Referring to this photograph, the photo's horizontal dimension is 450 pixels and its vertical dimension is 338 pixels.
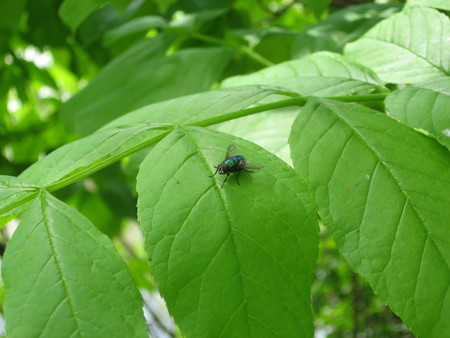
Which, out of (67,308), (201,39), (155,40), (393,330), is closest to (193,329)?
(67,308)

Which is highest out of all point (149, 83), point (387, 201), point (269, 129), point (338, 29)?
point (149, 83)

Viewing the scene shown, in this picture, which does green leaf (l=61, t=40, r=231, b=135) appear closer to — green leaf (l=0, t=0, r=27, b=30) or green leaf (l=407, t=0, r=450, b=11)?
green leaf (l=0, t=0, r=27, b=30)

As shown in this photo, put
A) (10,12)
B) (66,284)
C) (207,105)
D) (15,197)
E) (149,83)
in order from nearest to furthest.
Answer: (66,284) → (15,197) → (207,105) → (149,83) → (10,12)

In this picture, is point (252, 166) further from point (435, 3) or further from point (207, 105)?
point (435, 3)

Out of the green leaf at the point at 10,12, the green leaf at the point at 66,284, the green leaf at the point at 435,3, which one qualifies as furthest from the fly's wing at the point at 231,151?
the green leaf at the point at 10,12

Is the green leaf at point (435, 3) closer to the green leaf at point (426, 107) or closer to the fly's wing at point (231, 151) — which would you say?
the green leaf at point (426, 107)

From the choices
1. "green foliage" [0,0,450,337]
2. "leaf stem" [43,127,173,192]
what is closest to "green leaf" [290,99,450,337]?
"green foliage" [0,0,450,337]

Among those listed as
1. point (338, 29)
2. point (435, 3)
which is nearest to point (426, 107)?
point (435, 3)
